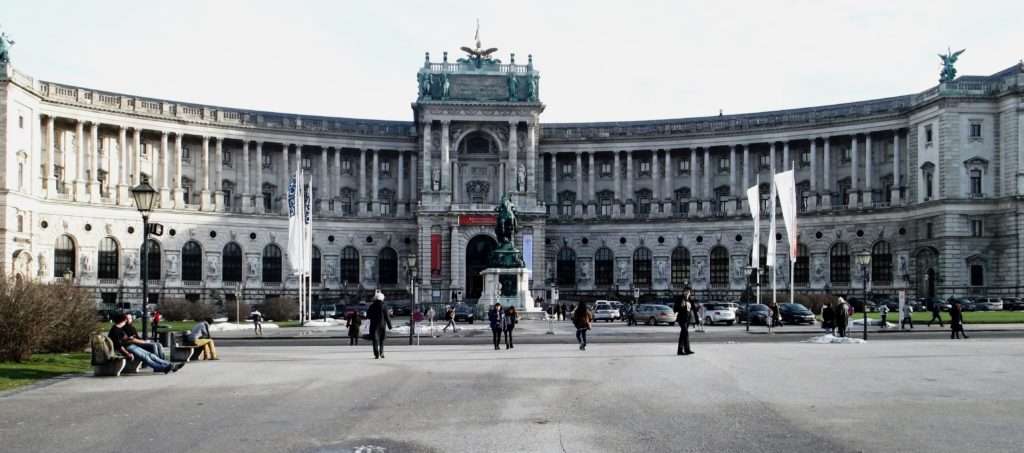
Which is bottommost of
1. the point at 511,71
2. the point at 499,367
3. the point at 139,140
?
the point at 499,367

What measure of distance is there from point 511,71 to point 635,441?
4009 inches

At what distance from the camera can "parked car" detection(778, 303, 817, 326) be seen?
7238 cm

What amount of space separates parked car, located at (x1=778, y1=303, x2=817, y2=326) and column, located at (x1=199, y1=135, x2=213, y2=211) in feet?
207

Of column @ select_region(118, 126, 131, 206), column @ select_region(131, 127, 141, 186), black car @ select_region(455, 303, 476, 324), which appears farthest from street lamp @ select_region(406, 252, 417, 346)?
column @ select_region(131, 127, 141, 186)

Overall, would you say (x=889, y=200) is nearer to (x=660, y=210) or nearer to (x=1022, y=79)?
(x=1022, y=79)

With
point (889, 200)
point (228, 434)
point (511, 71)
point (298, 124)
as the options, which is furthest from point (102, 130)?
point (228, 434)

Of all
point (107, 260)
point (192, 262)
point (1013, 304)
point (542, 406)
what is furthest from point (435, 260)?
point (542, 406)

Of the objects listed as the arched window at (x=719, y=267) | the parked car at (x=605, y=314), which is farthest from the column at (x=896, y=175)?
the parked car at (x=605, y=314)

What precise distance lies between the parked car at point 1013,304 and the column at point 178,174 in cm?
7878

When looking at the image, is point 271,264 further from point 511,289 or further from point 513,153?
point 511,289

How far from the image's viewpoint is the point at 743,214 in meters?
116

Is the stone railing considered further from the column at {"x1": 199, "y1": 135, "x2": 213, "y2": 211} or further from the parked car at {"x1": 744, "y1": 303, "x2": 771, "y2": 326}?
the parked car at {"x1": 744, "y1": 303, "x2": 771, "y2": 326}

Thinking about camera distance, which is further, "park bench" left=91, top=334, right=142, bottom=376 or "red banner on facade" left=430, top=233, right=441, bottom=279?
"red banner on facade" left=430, top=233, right=441, bottom=279

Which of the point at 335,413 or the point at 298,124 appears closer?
the point at 335,413
